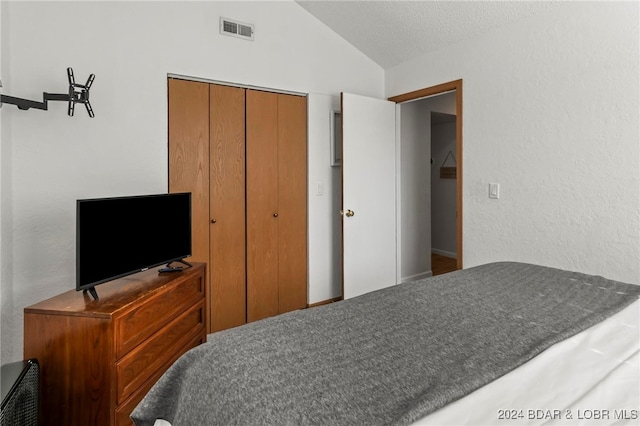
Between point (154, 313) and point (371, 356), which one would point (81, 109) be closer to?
point (154, 313)

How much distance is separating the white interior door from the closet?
42 centimetres

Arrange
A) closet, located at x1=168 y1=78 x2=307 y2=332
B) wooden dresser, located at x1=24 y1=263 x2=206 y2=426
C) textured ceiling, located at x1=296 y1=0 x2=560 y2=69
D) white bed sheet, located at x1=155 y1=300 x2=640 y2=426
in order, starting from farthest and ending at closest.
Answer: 1. closet, located at x1=168 y1=78 x2=307 y2=332
2. textured ceiling, located at x1=296 y1=0 x2=560 y2=69
3. wooden dresser, located at x1=24 y1=263 x2=206 y2=426
4. white bed sheet, located at x1=155 y1=300 x2=640 y2=426

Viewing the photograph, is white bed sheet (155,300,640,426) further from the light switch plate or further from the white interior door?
the white interior door

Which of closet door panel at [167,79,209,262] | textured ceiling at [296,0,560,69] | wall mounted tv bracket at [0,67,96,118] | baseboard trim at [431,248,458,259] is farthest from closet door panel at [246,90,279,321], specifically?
baseboard trim at [431,248,458,259]

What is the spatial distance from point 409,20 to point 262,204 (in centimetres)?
202

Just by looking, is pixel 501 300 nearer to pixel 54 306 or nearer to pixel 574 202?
pixel 574 202

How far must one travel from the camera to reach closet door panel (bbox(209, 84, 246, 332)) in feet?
9.84

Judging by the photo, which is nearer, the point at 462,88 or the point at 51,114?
the point at 51,114

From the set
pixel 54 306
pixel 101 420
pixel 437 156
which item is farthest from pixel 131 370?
pixel 437 156

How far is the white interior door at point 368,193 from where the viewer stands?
3.45 meters

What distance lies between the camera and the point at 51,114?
2.29 m

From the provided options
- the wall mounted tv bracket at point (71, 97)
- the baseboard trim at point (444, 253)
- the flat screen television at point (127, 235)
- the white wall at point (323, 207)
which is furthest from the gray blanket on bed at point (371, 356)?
the baseboard trim at point (444, 253)

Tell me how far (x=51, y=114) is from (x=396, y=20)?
2.71m

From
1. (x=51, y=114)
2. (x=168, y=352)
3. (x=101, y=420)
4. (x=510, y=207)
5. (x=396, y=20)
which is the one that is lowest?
(x=101, y=420)
